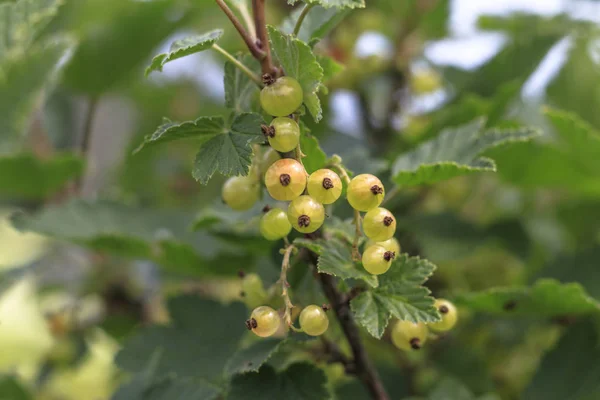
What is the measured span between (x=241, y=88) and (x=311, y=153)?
0.33ft

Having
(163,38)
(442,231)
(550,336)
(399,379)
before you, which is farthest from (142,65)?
(550,336)

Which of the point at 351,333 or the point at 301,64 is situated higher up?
the point at 301,64

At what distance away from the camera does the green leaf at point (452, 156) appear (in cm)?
65

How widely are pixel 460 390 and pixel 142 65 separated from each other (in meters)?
1.06

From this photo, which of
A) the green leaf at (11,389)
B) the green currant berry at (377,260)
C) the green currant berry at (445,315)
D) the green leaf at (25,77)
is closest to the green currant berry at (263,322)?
the green currant berry at (377,260)

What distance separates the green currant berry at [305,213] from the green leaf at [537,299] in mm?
300

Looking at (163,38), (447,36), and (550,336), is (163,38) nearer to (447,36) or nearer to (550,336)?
(447,36)

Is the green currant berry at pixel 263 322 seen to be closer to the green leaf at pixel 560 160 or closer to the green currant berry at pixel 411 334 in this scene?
the green currant berry at pixel 411 334

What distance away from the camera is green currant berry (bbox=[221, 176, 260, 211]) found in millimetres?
614

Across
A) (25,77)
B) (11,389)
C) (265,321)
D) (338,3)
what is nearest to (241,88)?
(338,3)

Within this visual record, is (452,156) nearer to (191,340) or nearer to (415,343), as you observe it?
(415,343)

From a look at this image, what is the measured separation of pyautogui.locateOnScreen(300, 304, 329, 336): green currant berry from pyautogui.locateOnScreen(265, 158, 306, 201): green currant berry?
0.11 m

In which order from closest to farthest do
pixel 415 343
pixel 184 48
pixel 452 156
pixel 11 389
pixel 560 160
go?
pixel 184 48
pixel 415 343
pixel 452 156
pixel 560 160
pixel 11 389

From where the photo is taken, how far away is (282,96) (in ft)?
1.65
